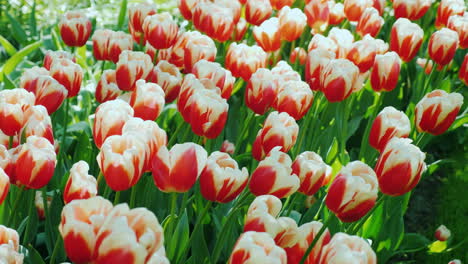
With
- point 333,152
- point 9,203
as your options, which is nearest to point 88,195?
point 9,203

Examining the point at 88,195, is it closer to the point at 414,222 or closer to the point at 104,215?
the point at 104,215

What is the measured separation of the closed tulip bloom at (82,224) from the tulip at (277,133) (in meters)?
0.69

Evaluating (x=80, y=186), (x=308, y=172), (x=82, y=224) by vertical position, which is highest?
(x=82, y=224)

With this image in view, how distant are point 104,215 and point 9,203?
734 mm

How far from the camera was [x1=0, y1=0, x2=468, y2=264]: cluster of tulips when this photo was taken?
1050 millimetres

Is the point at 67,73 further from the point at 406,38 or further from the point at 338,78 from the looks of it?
the point at 406,38

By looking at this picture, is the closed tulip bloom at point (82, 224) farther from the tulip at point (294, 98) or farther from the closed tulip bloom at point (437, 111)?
the closed tulip bloom at point (437, 111)

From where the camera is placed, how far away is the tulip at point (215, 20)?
2320 mm

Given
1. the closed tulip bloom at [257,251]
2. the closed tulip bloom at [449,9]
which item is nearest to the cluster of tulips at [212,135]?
the closed tulip bloom at [257,251]

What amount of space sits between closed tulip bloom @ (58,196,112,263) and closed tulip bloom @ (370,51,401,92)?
1.39 meters

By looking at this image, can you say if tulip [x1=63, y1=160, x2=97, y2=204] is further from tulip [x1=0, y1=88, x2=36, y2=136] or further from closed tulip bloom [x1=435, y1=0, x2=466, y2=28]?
closed tulip bloom [x1=435, y1=0, x2=466, y2=28]

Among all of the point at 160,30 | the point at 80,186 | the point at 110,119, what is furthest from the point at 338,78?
the point at 80,186

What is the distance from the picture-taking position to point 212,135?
64.9 inches

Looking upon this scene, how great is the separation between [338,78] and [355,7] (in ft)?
2.90
